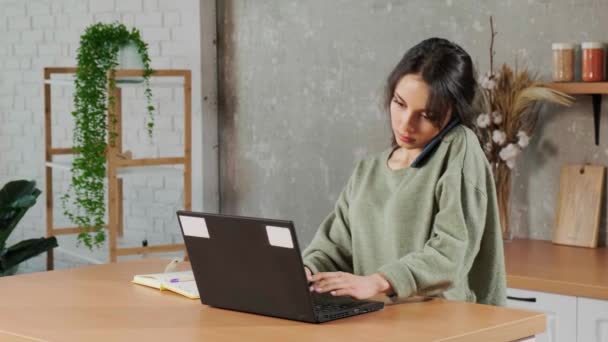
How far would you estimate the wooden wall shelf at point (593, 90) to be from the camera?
3.89 meters

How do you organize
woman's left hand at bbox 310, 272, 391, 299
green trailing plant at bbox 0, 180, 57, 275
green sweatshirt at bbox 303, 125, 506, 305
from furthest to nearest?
green trailing plant at bbox 0, 180, 57, 275, green sweatshirt at bbox 303, 125, 506, 305, woman's left hand at bbox 310, 272, 391, 299

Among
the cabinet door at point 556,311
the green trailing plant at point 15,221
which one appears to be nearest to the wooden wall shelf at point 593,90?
the cabinet door at point 556,311

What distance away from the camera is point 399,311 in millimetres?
2287

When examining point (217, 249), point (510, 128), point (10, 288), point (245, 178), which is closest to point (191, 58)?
point (245, 178)

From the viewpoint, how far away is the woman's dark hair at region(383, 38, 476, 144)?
8.06 feet

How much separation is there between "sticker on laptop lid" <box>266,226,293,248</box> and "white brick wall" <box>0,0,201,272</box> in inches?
139

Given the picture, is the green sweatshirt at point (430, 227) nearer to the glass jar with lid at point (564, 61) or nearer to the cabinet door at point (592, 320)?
the cabinet door at point (592, 320)

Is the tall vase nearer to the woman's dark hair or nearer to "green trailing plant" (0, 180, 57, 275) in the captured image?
the woman's dark hair

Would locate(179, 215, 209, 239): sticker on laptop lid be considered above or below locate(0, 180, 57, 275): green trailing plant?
above

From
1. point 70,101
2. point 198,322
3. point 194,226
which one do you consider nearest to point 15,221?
point 70,101

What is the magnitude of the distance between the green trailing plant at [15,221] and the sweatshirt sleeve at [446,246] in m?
3.54

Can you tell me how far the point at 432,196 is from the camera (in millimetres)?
2445

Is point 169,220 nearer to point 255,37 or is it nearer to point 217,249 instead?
point 255,37

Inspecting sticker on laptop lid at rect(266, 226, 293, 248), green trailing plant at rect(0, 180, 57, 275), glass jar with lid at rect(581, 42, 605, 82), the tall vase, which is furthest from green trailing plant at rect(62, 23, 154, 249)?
sticker on laptop lid at rect(266, 226, 293, 248)
